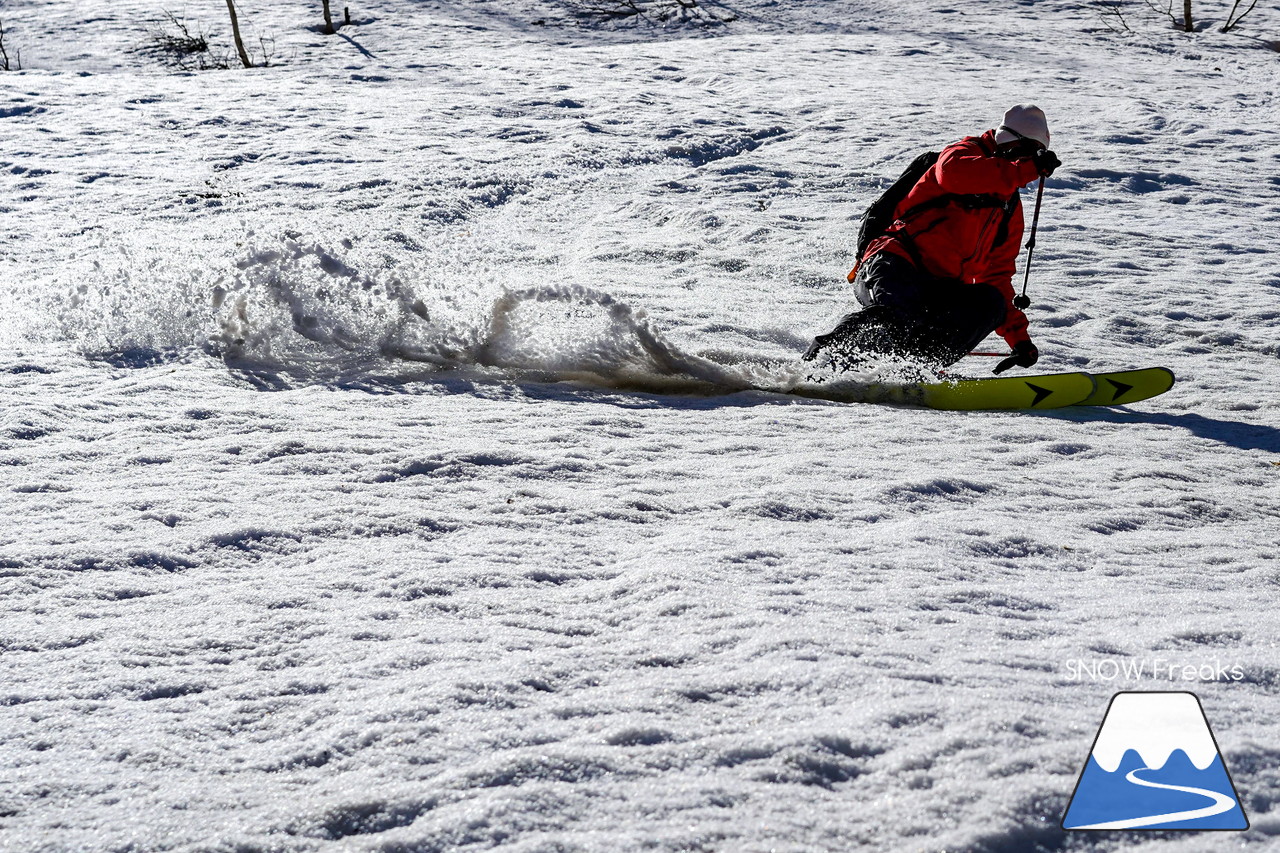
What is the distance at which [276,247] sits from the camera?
4.93 m

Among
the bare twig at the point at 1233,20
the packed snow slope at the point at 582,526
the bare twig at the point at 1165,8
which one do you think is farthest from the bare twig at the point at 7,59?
the bare twig at the point at 1233,20

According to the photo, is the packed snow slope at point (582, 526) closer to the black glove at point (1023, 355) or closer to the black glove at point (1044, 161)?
the black glove at point (1023, 355)

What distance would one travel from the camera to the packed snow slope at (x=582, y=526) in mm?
1771

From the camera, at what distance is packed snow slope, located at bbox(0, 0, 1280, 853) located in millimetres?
1771

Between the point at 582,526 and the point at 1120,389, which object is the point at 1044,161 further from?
the point at 582,526

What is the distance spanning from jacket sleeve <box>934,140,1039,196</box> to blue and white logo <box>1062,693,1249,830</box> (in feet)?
9.78

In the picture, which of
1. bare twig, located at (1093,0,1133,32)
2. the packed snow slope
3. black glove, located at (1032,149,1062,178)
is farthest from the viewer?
bare twig, located at (1093,0,1133,32)

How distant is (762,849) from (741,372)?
331 cm

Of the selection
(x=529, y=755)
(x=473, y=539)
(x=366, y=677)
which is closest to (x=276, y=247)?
(x=473, y=539)

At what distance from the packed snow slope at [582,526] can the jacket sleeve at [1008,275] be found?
0.49 meters

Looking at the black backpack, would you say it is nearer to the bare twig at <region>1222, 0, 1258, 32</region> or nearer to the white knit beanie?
the white knit beanie

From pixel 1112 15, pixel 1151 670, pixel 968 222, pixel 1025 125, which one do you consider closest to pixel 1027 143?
pixel 1025 125

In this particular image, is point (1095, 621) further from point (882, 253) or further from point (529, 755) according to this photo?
point (882, 253)

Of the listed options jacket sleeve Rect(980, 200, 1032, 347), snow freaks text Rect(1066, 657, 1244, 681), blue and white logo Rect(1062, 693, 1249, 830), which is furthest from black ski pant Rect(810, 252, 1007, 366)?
blue and white logo Rect(1062, 693, 1249, 830)
